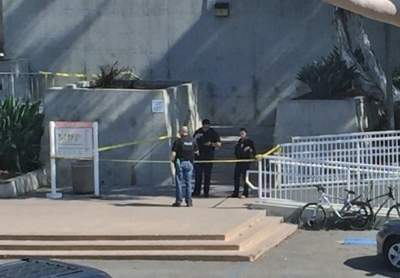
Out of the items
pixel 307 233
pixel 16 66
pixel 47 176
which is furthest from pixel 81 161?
pixel 16 66

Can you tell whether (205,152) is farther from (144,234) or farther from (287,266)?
(287,266)

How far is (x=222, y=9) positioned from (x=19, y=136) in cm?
862

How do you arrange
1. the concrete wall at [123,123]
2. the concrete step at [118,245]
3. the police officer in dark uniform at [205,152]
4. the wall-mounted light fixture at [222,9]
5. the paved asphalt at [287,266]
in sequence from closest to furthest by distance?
1. the paved asphalt at [287,266]
2. the concrete step at [118,245]
3. the police officer in dark uniform at [205,152]
4. the concrete wall at [123,123]
5. the wall-mounted light fixture at [222,9]

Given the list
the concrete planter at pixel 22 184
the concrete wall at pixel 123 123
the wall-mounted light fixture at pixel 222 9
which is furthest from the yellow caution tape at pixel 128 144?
the wall-mounted light fixture at pixel 222 9

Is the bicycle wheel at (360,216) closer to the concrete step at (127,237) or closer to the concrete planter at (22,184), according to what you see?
the concrete step at (127,237)

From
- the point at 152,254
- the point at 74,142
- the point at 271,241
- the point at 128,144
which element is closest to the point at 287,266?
the point at 271,241

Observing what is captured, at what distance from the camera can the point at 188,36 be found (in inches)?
1059

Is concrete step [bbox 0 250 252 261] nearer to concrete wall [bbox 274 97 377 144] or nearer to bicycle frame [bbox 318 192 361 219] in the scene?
bicycle frame [bbox 318 192 361 219]

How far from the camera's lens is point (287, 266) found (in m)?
12.6

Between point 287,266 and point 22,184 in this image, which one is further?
point 22,184

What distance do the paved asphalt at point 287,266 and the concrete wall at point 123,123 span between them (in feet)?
20.7

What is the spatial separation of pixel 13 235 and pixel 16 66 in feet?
44.7

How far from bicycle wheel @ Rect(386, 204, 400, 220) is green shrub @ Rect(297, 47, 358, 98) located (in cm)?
665

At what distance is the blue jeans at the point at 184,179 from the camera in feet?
55.6
